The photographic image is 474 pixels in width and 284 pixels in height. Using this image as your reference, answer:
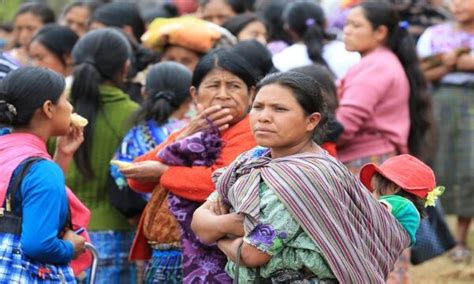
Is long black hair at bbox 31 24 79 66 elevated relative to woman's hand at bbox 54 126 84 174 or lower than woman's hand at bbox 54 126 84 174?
lower

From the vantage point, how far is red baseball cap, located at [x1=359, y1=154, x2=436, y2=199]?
14.8 ft

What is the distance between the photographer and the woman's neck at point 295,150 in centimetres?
425

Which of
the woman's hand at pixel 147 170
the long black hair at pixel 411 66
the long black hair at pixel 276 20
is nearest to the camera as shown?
the woman's hand at pixel 147 170

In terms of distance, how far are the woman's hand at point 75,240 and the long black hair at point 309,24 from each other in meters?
3.32

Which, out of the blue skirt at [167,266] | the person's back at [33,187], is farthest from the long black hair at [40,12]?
the person's back at [33,187]

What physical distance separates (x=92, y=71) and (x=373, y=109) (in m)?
1.71

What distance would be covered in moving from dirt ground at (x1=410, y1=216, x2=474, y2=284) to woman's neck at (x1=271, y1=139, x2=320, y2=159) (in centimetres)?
418

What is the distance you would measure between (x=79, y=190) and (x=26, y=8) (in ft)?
12.5

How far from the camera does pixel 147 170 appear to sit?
525 centimetres

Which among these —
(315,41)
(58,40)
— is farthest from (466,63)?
(58,40)

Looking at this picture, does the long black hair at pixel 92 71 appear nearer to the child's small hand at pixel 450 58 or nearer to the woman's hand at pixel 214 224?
the woman's hand at pixel 214 224

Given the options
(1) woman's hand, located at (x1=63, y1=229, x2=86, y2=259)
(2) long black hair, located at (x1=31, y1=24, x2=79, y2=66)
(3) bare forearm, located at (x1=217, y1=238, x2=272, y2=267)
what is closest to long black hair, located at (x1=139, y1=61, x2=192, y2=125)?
(1) woman's hand, located at (x1=63, y1=229, x2=86, y2=259)

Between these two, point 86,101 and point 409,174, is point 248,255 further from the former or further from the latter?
point 86,101

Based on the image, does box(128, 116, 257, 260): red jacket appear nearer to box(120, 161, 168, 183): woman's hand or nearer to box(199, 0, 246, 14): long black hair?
box(120, 161, 168, 183): woman's hand
